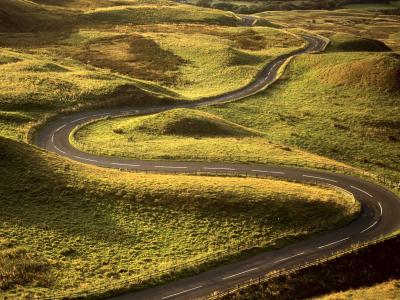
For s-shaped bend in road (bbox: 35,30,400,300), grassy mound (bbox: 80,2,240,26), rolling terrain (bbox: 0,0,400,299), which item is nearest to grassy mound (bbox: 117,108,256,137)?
rolling terrain (bbox: 0,0,400,299)

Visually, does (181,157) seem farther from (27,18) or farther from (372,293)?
(27,18)

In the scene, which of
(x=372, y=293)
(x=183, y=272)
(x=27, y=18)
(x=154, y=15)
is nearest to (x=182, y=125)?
(x=183, y=272)

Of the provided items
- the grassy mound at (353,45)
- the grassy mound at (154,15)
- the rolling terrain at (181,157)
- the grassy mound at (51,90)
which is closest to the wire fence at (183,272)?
the rolling terrain at (181,157)

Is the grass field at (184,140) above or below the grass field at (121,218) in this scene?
above

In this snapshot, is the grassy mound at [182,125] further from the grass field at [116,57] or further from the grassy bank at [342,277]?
the grassy bank at [342,277]

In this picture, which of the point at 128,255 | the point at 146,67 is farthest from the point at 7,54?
the point at 128,255
